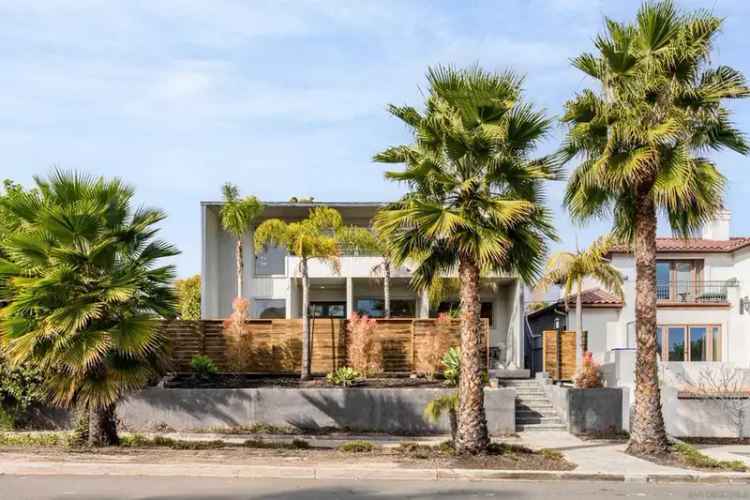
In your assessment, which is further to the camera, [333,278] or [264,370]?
[333,278]

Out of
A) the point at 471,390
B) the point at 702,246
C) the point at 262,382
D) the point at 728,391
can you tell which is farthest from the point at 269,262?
the point at 702,246

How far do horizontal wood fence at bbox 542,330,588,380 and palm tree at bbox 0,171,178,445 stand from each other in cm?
1316

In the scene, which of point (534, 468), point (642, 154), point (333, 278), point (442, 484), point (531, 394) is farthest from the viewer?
point (333, 278)

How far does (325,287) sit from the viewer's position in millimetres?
31297

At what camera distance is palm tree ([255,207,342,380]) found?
23.5 meters

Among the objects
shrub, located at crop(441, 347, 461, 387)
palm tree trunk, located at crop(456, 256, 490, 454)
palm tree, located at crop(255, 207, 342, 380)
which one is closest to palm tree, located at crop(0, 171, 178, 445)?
palm tree trunk, located at crop(456, 256, 490, 454)

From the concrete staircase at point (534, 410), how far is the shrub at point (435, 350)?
2225 mm

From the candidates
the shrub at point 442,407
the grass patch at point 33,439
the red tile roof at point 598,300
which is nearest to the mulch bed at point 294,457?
the grass patch at point 33,439

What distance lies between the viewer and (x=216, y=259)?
29844 mm

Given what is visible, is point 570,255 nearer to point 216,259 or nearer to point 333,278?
point 333,278

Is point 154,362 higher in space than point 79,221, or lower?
lower

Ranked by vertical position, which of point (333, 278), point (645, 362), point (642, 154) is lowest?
point (645, 362)

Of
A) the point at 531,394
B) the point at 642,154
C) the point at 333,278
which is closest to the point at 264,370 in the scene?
the point at 333,278

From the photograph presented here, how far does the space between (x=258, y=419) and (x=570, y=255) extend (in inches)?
425
